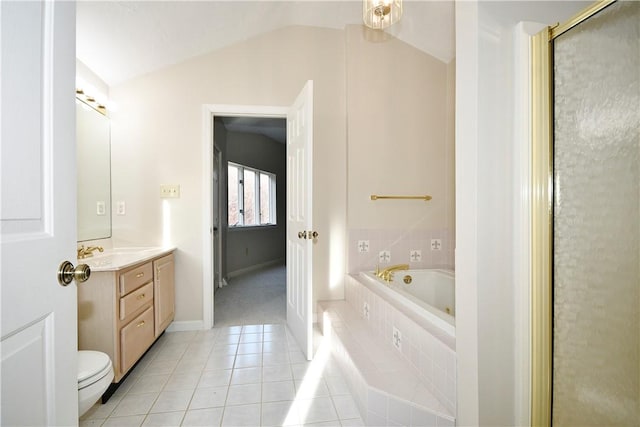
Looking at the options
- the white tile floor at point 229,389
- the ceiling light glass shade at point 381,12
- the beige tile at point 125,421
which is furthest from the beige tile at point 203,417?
the ceiling light glass shade at point 381,12

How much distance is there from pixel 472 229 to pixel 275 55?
8.25 feet

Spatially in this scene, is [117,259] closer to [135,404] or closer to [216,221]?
[135,404]

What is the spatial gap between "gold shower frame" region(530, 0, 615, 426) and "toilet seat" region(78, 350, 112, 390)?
1.76 metres

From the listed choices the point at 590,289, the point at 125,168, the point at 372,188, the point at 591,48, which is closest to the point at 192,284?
the point at 125,168

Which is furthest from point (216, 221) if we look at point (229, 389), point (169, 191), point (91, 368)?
point (91, 368)

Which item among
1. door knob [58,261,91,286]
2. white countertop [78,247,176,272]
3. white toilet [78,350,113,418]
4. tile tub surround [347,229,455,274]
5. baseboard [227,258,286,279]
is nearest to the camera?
door knob [58,261,91,286]

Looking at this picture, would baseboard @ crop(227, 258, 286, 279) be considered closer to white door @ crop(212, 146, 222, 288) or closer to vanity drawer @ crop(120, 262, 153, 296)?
white door @ crop(212, 146, 222, 288)

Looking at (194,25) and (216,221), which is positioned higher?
(194,25)

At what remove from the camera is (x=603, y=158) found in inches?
38.4

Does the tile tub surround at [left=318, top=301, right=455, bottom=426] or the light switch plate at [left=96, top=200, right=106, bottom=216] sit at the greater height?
the light switch plate at [left=96, top=200, right=106, bottom=216]

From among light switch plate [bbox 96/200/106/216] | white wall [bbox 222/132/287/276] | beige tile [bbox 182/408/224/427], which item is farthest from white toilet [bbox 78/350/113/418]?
white wall [bbox 222/132/287/276]

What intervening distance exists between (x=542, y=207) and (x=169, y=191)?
2.69 meters

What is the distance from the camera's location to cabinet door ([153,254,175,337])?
2318 millimetres

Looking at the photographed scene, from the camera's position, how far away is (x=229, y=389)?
1.83 metres
